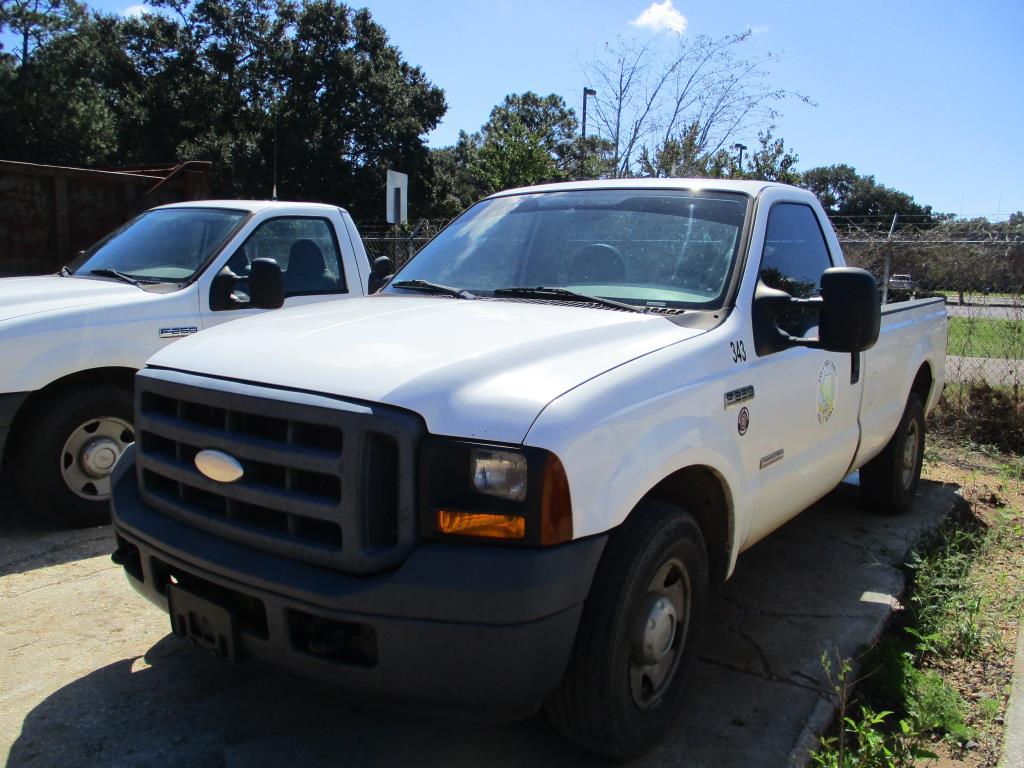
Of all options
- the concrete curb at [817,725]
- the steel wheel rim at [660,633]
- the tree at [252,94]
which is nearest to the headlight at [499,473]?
the steel wheel rim at [660,633]

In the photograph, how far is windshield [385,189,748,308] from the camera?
11.1 feet

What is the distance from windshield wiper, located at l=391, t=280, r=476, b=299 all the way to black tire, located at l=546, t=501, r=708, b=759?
1.35 m

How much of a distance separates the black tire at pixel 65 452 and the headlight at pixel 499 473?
130 inches

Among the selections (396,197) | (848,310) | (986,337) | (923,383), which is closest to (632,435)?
(848,310)

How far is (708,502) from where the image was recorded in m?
3.07

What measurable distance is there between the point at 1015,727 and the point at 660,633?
60.2 inches

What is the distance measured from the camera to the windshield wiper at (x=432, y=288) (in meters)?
3.58

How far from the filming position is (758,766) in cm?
278

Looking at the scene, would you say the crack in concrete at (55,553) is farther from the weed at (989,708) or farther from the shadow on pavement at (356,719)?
the weed at (989,708)

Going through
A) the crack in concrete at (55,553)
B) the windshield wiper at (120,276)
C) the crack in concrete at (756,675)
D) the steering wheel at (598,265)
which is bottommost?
the crack in concrete at (756,675)

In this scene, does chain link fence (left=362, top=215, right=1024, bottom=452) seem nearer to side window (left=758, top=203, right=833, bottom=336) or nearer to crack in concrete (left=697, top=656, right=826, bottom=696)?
side window (left=758, top=203, right=833, bottom=336)

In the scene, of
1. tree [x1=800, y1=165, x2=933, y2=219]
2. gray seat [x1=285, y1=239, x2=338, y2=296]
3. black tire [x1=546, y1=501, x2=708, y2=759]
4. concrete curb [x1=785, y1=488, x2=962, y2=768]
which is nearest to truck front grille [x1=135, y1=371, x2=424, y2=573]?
black tire [x1=546, y1=501, x2=708, y2=759]

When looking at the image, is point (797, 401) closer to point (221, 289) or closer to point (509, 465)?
point (509, 465)

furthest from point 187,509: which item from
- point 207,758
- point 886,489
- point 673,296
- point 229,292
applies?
point 886,489
